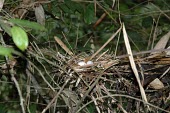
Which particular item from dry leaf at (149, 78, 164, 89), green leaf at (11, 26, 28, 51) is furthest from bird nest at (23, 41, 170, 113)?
green leaf at (11, 26, 28, 51)

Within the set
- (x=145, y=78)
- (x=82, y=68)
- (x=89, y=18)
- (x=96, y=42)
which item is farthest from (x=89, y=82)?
(x=96, y=42)

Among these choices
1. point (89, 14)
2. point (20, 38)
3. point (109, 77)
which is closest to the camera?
point (20, 38)

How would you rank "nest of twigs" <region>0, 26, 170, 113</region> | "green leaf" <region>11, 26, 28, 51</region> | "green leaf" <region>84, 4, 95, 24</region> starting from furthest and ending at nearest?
1. "green leaf" <region>84, 4, 95, 24</region>
2. "nest of twigs" <region>0, 26, 170, 113</region>
3. "green leaf" <region>11, 26, 28, 51</region>

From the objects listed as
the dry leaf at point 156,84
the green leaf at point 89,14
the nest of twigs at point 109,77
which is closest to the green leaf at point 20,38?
the nest of twigs at point 109,77

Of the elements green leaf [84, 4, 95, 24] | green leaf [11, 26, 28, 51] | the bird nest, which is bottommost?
the bird nest

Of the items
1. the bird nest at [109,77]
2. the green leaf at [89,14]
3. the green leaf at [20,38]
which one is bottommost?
the bird nest at [109,77]

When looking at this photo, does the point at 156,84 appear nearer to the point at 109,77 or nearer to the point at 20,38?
the point at 109,77

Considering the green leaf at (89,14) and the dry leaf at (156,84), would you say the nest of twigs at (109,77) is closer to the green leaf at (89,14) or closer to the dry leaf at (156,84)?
the dry leaf at (156,84)

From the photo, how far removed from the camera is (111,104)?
1.04 meters

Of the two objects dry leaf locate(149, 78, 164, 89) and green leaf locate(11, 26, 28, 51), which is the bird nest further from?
green leaf locate(11, 26, 28, 51)

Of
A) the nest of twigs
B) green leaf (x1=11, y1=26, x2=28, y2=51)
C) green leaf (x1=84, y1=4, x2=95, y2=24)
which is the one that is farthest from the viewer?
green leaf (x1=84, y1=4, x2=95, y2=24)

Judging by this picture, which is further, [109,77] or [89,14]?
[89,14]

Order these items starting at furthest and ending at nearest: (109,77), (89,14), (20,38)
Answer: (89,14), (109,77), (20,38)

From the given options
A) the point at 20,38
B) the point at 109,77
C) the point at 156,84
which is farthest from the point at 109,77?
the point at 20,38
